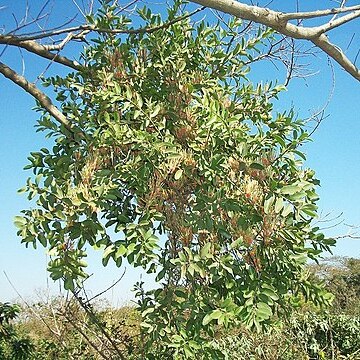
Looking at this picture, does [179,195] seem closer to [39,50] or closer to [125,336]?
[39,50]

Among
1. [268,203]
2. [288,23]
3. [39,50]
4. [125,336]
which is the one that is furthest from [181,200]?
[125,336]

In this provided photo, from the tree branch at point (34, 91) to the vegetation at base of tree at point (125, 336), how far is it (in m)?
0.95

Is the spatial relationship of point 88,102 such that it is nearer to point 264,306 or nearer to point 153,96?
point 153,96

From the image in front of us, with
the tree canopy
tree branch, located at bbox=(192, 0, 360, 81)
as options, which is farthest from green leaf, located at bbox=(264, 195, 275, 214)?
tree branch, located at bbox=(192, 0, 360, 81)

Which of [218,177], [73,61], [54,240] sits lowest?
[54,240]

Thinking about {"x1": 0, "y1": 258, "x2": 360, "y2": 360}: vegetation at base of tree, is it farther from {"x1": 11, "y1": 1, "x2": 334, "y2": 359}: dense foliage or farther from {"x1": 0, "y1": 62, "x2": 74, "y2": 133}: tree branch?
{"x1": 0, "y1": 62, "x2": 74, "y2": 133}: tree branch

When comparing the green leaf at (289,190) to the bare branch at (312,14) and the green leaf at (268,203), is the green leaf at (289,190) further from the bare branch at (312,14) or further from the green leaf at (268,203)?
the bare branch at (312,14)

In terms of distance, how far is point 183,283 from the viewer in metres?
2.13

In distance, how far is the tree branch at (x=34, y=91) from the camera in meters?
2.53

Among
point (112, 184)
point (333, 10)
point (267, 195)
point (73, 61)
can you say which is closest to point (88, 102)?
point (73, 61)

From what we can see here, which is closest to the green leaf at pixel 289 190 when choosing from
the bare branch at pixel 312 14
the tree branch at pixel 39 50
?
the bare branch at pixel 312 14

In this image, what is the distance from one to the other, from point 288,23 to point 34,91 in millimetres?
1389

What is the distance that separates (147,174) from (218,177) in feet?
0.87

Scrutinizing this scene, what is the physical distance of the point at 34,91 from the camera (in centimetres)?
266
